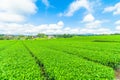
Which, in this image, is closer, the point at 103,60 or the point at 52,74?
the point at 52,74

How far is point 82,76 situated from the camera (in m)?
9.81

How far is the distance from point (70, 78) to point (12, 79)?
4.24m

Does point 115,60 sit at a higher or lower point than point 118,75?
higher

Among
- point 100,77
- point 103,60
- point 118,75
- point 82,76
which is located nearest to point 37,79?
point 82,76

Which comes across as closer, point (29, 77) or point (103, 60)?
point (29, 77)

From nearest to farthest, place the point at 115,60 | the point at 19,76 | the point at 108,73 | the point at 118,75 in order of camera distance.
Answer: the point at 19,76, the point at 108,73, the point at 118,75, the point at 115,60

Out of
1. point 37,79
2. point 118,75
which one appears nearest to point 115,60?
point 118,75

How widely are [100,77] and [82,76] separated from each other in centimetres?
142

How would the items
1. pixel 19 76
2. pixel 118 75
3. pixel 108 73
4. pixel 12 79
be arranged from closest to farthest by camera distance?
pixel 12 79 → pixel 19 76 → pixel 108 73 → pixel 118 75

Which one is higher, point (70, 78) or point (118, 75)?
point (70, 78)

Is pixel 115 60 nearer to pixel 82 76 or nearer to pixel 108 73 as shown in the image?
pixel 108 73

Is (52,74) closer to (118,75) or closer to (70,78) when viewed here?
(70,78)

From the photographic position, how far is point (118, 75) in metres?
14.3

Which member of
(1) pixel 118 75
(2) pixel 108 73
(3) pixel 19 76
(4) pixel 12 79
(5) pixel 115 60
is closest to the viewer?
(4) pixel 12 79
